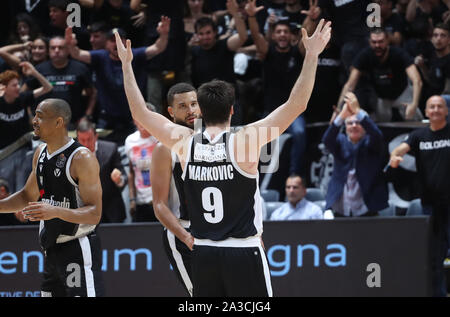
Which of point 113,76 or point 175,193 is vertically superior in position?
point 113,76

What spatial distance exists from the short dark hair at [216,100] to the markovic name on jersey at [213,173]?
0.90ft

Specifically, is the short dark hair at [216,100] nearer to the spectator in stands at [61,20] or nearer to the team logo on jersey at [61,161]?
the team logo on jersey at [61,161]

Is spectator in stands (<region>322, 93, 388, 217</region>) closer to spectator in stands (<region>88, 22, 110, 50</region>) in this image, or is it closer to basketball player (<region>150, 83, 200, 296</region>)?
basketball player (<region>150, 83, 200, 296</region>)

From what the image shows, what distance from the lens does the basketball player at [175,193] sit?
5.20 metres

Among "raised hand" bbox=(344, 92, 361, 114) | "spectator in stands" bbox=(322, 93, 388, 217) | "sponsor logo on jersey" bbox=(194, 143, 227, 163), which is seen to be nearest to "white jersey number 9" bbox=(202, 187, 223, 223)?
"sponsor logo on jersey" bbox=(194, 143, 227, 163)

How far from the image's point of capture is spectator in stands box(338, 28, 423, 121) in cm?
898

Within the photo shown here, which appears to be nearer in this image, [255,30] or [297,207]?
[297,207]

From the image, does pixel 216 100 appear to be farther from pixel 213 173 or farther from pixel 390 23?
pixel 390 23

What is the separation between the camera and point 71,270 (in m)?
5.32

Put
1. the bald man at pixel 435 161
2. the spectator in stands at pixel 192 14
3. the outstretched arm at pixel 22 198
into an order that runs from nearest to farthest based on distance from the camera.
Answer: the outstretched arm at pixel 22 198 → the bald man at pixel 435 161 → the spectator in stands at pixel 192 14

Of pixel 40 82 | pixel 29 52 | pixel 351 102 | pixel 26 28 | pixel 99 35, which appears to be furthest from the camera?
pixel 26 28

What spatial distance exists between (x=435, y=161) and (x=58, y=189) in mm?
4442

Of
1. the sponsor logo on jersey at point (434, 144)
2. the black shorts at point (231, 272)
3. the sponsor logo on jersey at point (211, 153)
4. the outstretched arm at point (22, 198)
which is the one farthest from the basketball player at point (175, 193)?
the sponsor logo on jersey at point (434, 144)

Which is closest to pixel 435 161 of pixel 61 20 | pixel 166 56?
pixel 166 56
